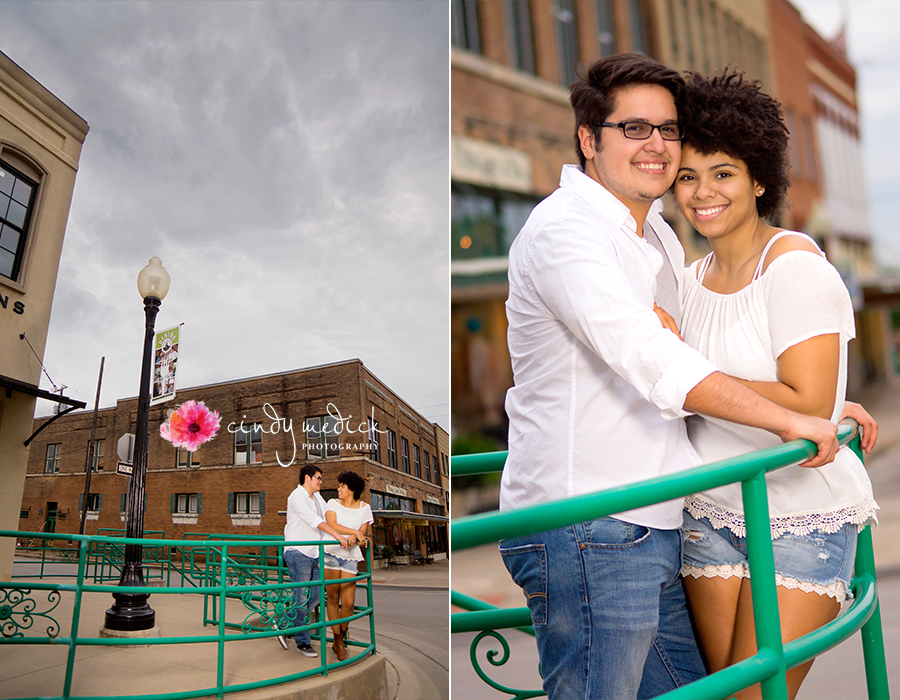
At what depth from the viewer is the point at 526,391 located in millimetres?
1203

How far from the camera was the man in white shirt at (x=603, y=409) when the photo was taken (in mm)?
1055

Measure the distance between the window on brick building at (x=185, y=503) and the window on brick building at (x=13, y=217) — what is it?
1.71 feet

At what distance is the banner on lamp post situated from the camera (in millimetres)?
1494

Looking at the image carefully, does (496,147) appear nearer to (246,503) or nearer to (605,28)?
(605,28)

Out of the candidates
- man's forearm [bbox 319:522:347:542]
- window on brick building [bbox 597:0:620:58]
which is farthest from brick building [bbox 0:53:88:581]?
window on brick building [bbox 597:0:620:58]

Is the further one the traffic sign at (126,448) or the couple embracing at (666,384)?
the traffic sign at (126,448)

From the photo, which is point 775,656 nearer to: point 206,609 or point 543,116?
point 206,609

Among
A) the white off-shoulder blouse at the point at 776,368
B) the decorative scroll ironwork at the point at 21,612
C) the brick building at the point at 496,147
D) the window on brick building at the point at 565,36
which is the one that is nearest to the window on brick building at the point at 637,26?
the brick building at the point at 496,147

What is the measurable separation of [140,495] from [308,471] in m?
0.34

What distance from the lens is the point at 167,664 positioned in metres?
1.31

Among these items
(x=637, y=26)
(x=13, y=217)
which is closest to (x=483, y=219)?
(x=637, y=26)

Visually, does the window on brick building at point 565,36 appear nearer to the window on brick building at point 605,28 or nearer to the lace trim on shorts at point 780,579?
the window on brick building at point 605,28

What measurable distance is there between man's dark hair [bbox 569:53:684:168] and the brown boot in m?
1.10

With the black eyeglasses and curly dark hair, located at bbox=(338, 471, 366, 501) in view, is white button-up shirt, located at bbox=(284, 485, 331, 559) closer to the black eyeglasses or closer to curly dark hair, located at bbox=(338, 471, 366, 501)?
curly dark hair, located at bbox=(338, 471, 366, 501)
